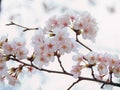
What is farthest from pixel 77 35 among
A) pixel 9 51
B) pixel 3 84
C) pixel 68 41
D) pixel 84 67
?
pixel 3 84

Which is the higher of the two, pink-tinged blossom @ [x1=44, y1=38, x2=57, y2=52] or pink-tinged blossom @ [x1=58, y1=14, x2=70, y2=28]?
pink-tinged blossom @ [x1=58, y1=14, x2=70, y2=28]

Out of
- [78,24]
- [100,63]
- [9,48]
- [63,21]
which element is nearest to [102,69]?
[100,63]

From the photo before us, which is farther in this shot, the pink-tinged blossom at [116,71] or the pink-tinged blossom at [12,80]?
the pink-tinged blossom at [12,80]

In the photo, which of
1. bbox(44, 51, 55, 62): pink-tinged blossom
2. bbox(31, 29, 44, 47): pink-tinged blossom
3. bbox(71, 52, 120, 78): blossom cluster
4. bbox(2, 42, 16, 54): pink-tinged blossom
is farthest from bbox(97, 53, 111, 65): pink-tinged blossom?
bbox(2, 42, 16, 54): pink-tinged blossom

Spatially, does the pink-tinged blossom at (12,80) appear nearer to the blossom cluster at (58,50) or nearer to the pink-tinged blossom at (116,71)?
the blossom cluster at (58,50)

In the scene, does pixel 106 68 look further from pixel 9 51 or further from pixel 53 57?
pixel 9 51

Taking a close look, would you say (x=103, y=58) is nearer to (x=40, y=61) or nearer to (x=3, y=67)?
(x=40, y=61)

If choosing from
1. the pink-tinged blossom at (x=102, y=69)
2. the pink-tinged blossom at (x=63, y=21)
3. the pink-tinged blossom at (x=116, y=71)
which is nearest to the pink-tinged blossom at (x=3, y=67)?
the pink-tinged blossom at (x=63, y=21)

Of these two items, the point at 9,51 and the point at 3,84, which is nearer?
the point at 9,51

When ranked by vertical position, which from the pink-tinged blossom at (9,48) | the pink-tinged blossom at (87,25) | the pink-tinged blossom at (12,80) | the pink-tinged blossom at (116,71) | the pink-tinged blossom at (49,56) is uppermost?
the pink-tinged blossom at (87,25)

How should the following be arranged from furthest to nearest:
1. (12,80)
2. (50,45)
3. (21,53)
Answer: (12,80) → (21,53) → (50,45)

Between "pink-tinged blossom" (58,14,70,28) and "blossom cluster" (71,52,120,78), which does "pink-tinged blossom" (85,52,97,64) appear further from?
"pink-tinged blossom" (58,14,70,28)
